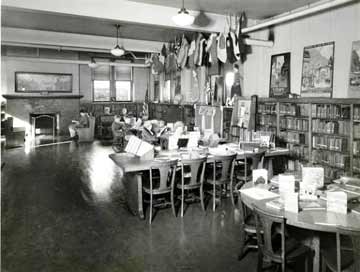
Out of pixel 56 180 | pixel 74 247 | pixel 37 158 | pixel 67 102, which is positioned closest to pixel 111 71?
pixel 67 102

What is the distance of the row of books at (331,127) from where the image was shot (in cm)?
552

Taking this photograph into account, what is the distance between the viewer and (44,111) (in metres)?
13.6

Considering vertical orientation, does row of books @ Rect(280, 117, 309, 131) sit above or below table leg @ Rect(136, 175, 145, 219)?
above

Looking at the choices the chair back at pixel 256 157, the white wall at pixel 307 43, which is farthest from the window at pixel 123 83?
the chair back at pixel 256 157

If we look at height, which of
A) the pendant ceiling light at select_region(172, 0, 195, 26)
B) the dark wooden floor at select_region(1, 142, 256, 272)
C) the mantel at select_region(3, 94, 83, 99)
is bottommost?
the dark wooden floor at select_region(1, 142, 256, 272)

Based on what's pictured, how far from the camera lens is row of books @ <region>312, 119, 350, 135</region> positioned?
217 inches

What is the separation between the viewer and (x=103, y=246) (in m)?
3.65

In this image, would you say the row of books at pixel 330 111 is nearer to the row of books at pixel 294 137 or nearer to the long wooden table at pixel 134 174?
the row of books at pixel 294 137

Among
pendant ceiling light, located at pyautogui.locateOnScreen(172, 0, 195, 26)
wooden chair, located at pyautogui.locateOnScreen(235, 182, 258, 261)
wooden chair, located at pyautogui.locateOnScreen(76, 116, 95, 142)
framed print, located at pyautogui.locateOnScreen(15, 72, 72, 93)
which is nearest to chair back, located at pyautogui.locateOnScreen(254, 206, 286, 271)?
wooden chair, located at pyautogui.locateOnScreen(235, 182, 258, 261)

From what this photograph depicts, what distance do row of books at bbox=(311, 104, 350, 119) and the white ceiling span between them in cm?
215

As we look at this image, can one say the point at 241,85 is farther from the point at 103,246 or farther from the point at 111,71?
the point at 111,71

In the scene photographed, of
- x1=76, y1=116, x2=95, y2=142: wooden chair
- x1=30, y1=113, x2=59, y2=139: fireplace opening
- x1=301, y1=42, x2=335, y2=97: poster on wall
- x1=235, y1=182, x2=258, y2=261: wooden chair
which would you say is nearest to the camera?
x1=235, y1=182, x2=258, y2=261: wooden chair

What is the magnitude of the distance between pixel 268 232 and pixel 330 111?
3957 millimetres

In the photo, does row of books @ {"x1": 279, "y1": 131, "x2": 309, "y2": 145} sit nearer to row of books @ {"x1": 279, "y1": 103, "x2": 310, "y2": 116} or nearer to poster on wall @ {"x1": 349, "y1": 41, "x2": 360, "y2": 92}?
row of books @ {"x1": 279, "y1": 103, "x2": 310, "y2": 116}
